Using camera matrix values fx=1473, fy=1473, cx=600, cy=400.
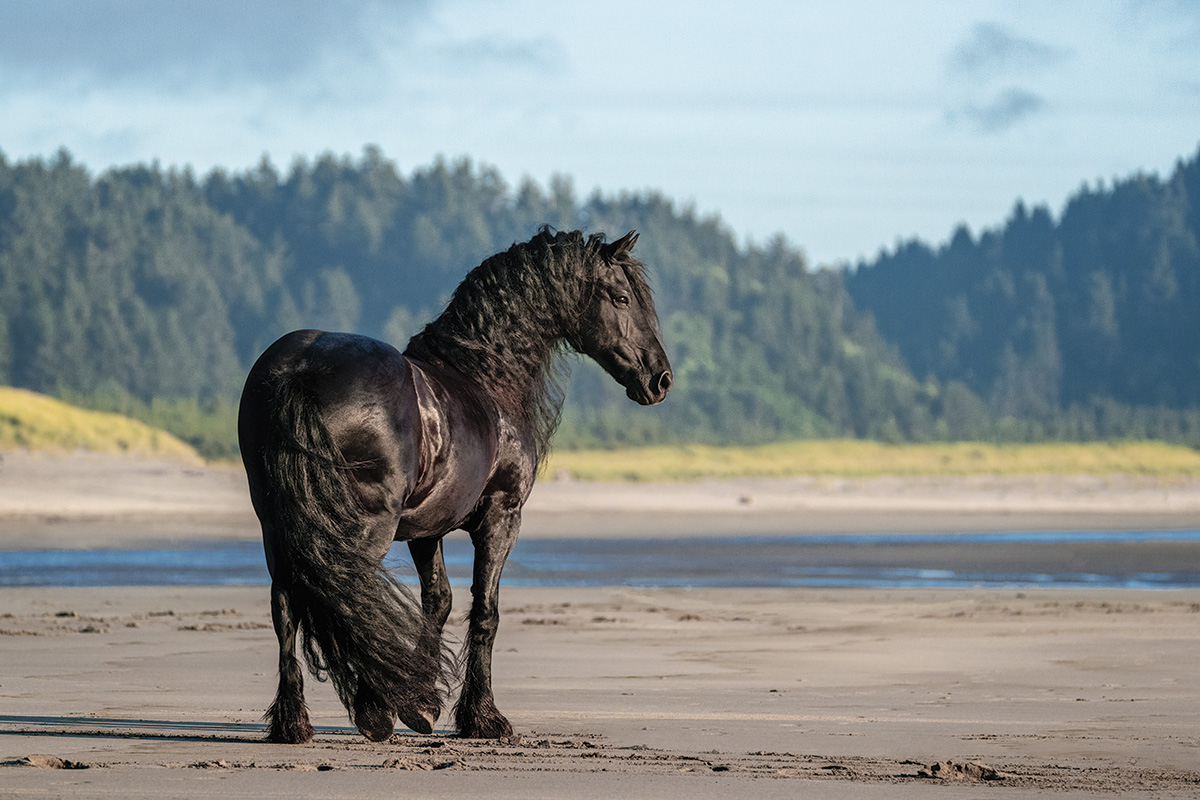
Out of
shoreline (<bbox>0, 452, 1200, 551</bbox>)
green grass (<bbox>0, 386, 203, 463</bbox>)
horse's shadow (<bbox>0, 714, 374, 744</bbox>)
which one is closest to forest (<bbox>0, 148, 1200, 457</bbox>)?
green grass (<bbox>0, 386, 203, 463</bbox>)

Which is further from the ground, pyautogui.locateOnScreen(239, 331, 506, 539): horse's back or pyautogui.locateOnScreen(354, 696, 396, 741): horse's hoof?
pyautogui.locateOnScreen(239, 331, 506, 539): horse's back

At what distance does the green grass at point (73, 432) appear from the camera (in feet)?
146

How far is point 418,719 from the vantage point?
6.40 meters

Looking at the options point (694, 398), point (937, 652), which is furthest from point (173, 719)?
point (694, 398)

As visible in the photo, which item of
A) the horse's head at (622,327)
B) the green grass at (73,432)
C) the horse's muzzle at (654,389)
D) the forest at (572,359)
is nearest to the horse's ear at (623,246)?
the horse's head at (622,327)

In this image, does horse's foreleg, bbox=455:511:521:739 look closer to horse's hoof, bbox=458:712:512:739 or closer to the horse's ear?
horse's hoof, bbox=458:712:512:739

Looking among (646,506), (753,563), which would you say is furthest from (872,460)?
(753,563)

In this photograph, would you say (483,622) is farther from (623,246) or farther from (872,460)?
(872,460)

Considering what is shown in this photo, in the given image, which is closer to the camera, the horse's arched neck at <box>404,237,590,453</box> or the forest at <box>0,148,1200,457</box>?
the horse's arched neck at <box>404,237,590,453</box>

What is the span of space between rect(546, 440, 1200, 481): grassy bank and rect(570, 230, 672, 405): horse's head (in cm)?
4522

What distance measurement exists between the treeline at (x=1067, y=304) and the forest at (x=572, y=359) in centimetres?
23

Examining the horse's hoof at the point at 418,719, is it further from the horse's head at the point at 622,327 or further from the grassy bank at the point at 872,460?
the grassy bank at the point at 872,460

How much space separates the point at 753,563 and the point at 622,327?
1523 centimetres

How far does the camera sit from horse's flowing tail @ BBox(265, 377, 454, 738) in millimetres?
6035
